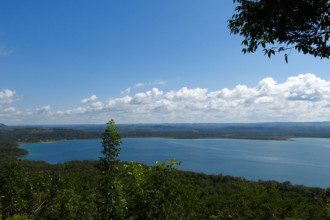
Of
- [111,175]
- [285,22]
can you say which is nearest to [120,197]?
[111,175]

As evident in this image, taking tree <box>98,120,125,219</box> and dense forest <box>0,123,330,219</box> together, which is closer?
tree <box>98,120,125,219</box>

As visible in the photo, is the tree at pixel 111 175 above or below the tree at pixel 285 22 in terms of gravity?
below

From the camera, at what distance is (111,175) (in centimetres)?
1861

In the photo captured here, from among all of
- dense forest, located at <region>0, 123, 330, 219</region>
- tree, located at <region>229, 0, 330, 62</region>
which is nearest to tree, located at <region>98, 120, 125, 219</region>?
dense forest, located at <region>0, 123, 330, 219</region>

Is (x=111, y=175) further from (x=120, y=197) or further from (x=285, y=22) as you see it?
(x=285, y=22)

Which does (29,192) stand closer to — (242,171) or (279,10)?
(279,10)

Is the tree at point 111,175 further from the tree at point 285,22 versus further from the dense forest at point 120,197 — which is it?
the tree at point 285,22

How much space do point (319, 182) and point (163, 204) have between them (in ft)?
392

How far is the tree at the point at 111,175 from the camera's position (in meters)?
18.1

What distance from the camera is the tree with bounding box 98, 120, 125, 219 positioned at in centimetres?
1812

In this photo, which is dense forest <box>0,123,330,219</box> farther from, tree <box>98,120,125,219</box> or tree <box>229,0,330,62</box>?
tree <box>229,0,330,62</box>

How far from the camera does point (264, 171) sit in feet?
508

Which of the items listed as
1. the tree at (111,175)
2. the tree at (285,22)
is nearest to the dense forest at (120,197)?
the tree at (111,175)

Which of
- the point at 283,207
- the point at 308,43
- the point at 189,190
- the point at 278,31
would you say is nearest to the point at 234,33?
the point at 278,31
